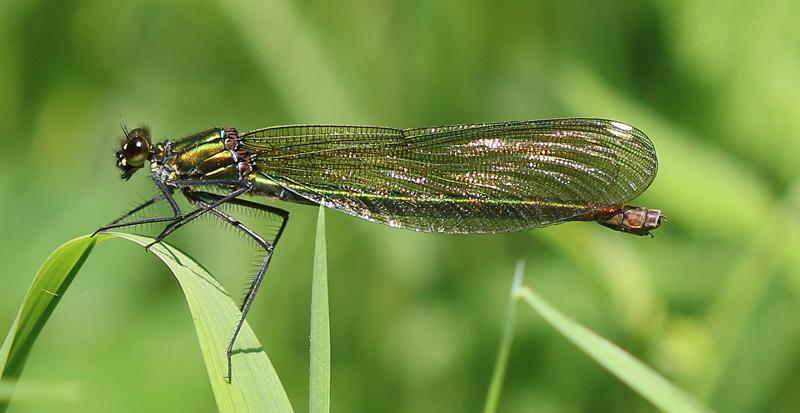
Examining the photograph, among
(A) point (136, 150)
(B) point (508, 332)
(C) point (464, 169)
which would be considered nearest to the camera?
(B) point (508, 332)

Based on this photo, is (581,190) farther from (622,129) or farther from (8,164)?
(8,164)

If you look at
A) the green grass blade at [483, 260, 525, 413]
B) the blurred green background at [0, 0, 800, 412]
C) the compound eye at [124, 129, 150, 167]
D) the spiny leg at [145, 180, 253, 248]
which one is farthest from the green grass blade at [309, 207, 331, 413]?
the blurred green background at [0, 0, 800, 412]

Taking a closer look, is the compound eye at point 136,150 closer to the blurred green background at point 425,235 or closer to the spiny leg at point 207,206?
the spiny leg at point 207,206

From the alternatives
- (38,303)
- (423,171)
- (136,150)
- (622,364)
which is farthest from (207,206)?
(622,364)

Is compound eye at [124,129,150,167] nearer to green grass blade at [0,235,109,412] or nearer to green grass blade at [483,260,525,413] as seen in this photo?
green grass blade at [0,235,109,412]

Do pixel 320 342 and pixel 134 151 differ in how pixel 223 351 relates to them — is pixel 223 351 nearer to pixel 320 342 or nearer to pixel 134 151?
pixel 320 342

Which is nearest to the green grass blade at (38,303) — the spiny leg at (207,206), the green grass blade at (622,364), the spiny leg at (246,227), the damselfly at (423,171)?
the spiny leg at (246,227)

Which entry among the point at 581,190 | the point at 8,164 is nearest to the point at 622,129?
the point at 581,190
